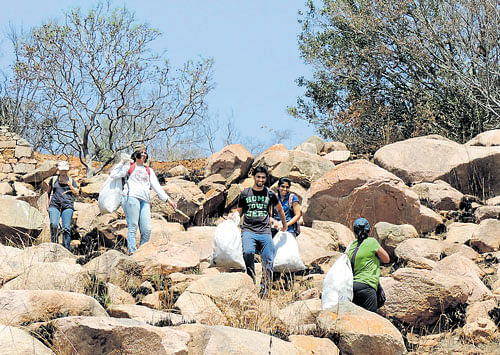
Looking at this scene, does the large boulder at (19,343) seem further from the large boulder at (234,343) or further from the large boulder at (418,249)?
the large boulder at (418,249)

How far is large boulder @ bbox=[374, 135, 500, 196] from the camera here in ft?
42.2

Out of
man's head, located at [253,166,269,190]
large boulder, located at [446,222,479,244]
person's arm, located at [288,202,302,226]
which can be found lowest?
large boulder, located at [446,222,479,244]

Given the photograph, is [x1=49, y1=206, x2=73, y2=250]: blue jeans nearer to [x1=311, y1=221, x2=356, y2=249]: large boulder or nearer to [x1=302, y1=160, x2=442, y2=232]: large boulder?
[x1=311, y1=221, x2=356, y2=249]: large boulder

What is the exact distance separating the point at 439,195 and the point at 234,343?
8701 mm

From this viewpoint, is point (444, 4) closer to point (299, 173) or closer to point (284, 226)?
point (299, 173)

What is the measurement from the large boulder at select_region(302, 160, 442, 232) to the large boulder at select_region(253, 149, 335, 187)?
214 centimetres

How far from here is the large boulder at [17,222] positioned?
9125mm

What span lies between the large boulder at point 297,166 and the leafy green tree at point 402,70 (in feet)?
15.3

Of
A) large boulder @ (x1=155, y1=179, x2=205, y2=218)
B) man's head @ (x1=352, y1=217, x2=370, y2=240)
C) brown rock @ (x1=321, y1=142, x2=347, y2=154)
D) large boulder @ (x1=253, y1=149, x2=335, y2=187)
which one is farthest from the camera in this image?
brown rock @ (x1=321, y1=142, x2=347, y2=154)

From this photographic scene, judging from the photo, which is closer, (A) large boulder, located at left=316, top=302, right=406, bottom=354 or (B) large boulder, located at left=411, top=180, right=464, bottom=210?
(A) large boulder, located at left=316, top=302, right=406, bottom=354

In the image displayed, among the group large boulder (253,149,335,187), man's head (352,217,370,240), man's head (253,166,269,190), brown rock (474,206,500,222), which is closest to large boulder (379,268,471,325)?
man's head (352,217,370,240)

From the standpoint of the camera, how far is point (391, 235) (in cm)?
977

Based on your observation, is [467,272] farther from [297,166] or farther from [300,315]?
[297,166]

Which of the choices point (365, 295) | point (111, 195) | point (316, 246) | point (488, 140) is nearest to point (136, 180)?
point (111, 195)
